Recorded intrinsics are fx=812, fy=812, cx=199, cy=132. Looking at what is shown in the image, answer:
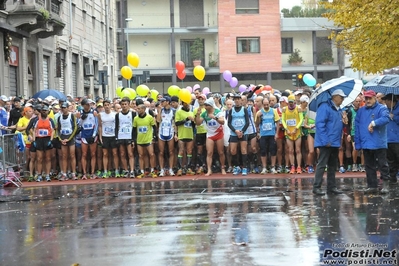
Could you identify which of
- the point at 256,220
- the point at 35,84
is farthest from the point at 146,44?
the point at 256,220

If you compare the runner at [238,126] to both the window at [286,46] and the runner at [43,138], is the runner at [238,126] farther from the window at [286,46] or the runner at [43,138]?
the window at [286,46]

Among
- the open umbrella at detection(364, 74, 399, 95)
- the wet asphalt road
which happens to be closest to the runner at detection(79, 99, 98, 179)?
the wet asphalt road

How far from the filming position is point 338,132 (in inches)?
559

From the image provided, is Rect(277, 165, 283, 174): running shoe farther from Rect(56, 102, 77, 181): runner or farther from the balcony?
the balcony

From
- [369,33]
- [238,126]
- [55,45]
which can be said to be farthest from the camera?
[55,45]

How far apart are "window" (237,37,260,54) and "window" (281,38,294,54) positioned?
2716mm

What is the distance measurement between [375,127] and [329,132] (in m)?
0.94

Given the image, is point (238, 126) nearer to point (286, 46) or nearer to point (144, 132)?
point (144, 132)

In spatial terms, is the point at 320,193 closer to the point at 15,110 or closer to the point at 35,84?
the point at 15,110

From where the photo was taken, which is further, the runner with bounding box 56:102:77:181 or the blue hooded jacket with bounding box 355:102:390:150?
the runner with bounding box 56:102:77:181

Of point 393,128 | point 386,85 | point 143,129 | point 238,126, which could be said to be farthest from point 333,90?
point 143,129

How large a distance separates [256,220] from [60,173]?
34.2 ft

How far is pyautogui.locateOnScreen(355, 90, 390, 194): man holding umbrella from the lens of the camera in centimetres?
1445

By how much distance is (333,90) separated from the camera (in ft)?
47.7
